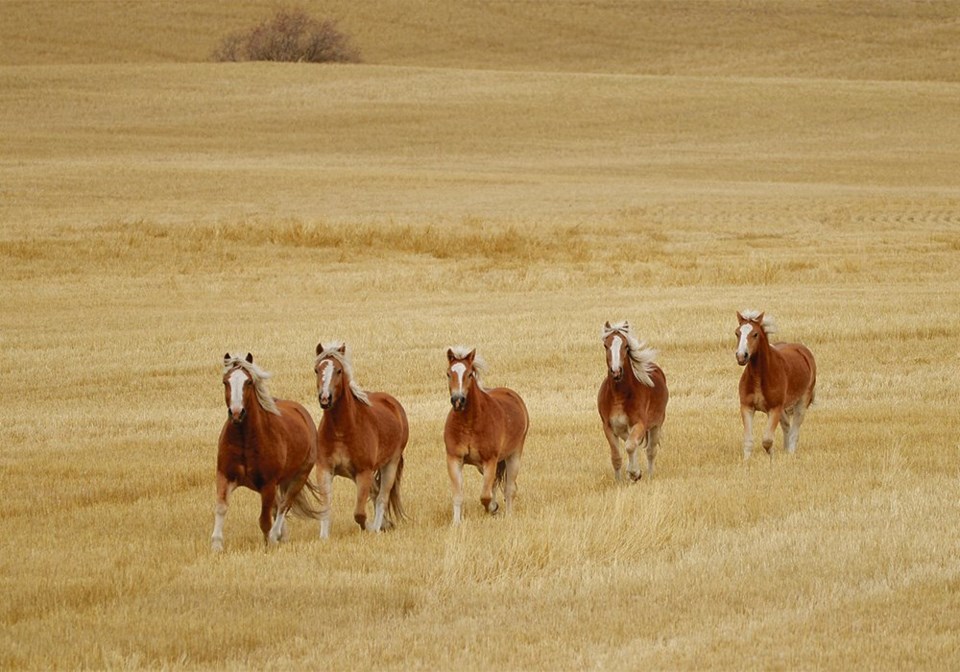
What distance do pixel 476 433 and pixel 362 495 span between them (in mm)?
1282

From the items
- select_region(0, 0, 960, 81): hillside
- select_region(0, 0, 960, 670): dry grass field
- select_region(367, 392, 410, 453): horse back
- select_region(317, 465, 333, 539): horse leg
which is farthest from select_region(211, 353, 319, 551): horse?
select_region(0, 0, 960, 81): hillside

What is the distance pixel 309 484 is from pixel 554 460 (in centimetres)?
388

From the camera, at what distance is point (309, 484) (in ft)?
43.0

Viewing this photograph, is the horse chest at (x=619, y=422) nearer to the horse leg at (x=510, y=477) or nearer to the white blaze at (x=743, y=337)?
the white blaze at (x=743, y=337)

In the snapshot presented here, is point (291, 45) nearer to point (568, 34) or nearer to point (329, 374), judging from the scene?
point (568, 34)

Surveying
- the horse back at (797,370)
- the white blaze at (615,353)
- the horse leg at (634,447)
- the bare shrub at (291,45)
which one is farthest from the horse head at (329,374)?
the bare shrub at (291,45)

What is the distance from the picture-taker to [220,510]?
1159cm

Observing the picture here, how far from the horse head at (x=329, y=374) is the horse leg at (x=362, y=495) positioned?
2.32 feet

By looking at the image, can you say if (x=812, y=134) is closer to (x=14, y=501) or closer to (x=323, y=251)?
(x=323, y=251)

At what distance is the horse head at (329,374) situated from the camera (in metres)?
11.9

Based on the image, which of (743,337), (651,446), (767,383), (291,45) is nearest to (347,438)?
(651,446)

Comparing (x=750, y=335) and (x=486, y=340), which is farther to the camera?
(x=486, y=340)

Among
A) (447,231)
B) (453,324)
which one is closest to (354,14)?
(447,231)

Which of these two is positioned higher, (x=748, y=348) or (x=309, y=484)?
(x=748, y=348)
